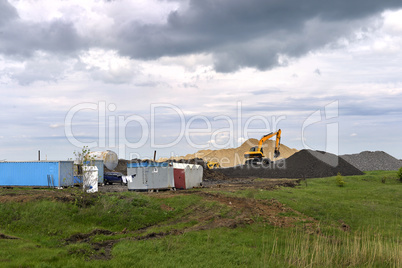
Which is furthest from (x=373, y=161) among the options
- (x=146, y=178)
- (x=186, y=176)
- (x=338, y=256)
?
(x=338, y=256)

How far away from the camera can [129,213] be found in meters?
21.2

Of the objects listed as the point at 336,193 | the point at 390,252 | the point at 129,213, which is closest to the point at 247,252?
the point at 390,252

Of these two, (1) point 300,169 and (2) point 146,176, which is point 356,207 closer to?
(2) point 146,176

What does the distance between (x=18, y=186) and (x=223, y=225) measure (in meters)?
27.2

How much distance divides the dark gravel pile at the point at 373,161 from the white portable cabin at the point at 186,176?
44992mm

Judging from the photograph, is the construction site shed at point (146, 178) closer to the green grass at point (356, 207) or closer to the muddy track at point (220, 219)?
the muddy track at point (220, 219)

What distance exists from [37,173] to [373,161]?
63.2 metres

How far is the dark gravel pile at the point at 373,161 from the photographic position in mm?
70938

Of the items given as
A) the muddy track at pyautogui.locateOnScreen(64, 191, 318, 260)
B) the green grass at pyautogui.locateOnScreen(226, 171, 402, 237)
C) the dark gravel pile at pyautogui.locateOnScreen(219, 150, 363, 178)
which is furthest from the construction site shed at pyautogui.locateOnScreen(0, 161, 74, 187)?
the dark gravel pile at pyautogui.locateOnScreen(219, 150, 363, 178)

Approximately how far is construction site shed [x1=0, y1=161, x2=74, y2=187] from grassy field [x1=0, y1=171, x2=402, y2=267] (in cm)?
1297

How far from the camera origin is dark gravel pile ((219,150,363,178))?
186 feet

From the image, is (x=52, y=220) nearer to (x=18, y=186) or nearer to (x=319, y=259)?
(x=319, y=259)

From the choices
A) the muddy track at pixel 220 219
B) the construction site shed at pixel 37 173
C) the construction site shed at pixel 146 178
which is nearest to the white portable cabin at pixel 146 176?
the construction site shed at pixel 146 178

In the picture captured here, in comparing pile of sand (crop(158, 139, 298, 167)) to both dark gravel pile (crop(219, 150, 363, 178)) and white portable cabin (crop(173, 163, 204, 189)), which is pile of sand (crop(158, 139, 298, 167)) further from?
white portable cabin (crop(173, 163, 204, 189))
